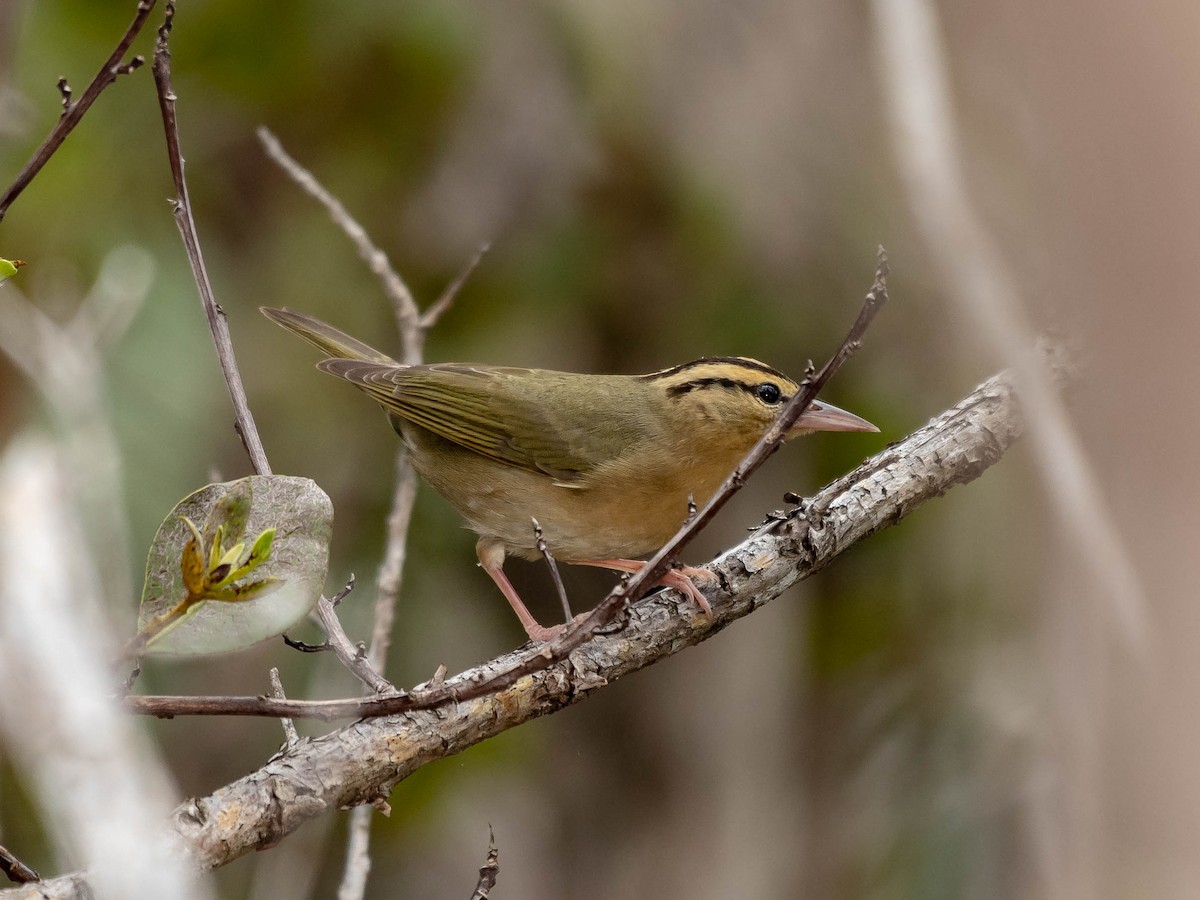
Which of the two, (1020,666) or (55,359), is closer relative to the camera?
(55,359)

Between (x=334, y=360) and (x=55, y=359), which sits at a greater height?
(x=334, y=360)

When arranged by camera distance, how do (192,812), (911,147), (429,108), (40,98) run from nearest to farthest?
(192,812) → (911,147) → (40,98) → (429,108)

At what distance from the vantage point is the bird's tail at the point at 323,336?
4.94 m

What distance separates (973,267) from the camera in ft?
11.8

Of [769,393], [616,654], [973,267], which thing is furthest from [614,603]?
[769,393]

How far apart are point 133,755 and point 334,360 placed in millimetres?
2990

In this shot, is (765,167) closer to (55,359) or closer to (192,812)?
(55,359)

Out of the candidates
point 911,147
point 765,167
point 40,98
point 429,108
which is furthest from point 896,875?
point 40,98

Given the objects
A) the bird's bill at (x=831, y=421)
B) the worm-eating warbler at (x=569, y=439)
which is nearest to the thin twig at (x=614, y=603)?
the bird's bill at (x=831, y=421)

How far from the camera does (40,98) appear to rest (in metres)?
5.28

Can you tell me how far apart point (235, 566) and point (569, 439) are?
9.02 feet

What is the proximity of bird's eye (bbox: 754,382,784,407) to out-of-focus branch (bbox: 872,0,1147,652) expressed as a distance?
0.75 meters

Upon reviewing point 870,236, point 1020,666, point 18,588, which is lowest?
point 18,588

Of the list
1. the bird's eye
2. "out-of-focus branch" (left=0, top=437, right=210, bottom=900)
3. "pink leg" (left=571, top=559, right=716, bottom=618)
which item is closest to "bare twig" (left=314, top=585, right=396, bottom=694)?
"out-of-focus branch" (left=0, top=437, right=210, bottom=900)
